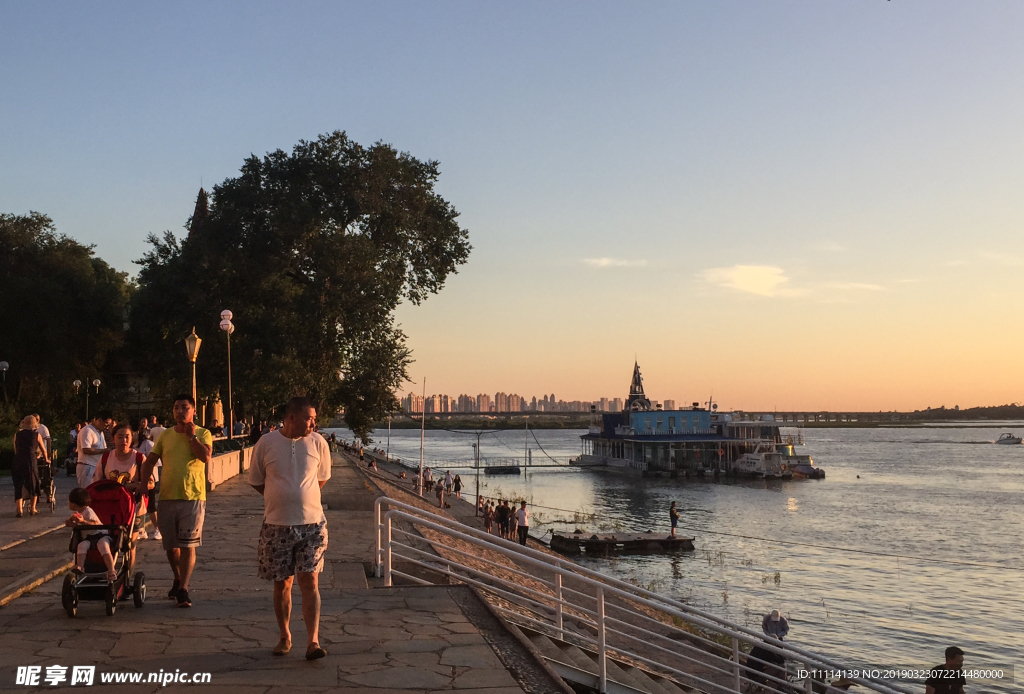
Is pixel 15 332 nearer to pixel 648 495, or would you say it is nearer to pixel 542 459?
pixel 648 495

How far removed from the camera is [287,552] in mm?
5691

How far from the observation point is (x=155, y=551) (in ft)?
35.2

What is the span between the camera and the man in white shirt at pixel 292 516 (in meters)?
5.70

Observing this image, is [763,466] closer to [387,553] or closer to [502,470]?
[502,470]

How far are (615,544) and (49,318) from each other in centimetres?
3072

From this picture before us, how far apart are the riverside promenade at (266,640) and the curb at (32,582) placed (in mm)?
50

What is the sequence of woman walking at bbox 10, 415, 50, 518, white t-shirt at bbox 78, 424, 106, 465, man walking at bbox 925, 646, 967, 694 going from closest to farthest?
1. man walking at bbox 925, 646, 967, 694
2. white t-shirt at bbox 78, 424, 106, 465
3. woman walking at bbox 10, 415, 50, 518

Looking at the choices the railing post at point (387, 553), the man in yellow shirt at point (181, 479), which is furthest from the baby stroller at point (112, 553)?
the railing post at point (387, 553)

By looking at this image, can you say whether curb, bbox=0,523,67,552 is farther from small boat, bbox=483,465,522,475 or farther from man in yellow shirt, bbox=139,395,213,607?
small boat, bbox=483,465,522,475

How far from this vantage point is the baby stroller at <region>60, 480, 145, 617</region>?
691 cm

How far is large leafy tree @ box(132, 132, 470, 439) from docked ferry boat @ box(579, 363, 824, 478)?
193ft

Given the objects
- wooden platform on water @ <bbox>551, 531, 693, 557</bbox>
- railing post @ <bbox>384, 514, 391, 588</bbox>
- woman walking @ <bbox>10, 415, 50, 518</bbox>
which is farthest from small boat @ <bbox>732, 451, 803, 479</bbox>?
railing post @ <bbox>384, 514, 391, 588</bbox>

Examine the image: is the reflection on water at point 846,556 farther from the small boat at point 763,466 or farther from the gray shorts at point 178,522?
the gray shorts at point 178,522

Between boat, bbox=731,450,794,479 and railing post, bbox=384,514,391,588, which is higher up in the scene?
railing post, bbox=384,514,391,588
